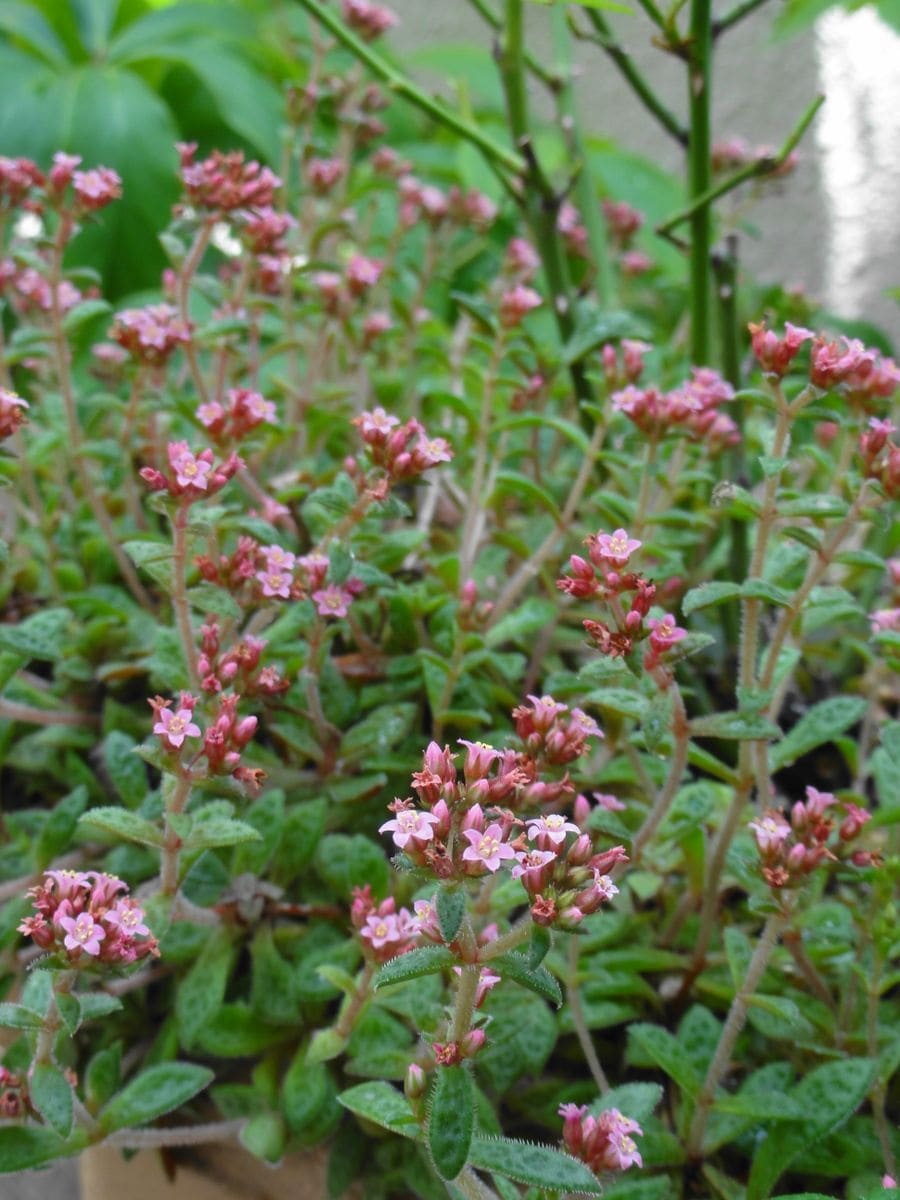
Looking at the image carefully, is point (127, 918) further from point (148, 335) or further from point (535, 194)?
point (535, 194)

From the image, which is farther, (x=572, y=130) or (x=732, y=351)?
(x=572, y=130)

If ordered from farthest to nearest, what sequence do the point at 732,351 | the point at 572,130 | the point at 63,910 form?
1. the point at 572,130
2. the point at 732,351
3. the point at 63,910

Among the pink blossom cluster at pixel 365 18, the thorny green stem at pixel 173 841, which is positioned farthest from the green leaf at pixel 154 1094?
the pink blossom cluster at pixel 365 18

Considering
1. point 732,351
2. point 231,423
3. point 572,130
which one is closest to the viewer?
point 231,423

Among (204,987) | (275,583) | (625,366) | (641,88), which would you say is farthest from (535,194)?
(204,987)

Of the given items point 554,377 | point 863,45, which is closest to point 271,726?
point 554,377

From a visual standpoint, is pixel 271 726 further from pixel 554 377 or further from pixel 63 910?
pixel 554 377
